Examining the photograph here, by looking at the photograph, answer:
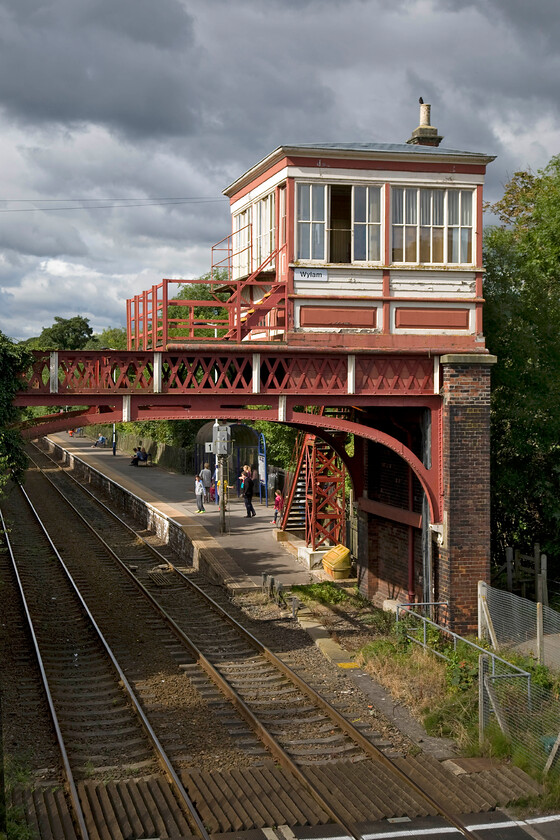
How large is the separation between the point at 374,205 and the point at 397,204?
42 cm

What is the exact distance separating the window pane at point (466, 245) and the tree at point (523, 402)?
2.13 meters

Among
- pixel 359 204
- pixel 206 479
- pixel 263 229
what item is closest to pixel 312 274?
pixel 359 204

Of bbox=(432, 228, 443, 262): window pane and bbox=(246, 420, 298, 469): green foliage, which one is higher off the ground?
bbox=(432, 228, 443, 262): window pane

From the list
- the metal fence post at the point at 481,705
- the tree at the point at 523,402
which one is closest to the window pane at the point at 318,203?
the tree at the point at 523,402

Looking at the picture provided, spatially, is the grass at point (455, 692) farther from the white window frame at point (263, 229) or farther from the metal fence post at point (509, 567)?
the white window frame at point (263, 229)

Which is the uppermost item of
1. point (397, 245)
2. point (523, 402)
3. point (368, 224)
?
point (368, 224)

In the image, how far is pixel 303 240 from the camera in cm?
1573

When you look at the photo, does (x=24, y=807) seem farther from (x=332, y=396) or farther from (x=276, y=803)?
(x=332, y=396)

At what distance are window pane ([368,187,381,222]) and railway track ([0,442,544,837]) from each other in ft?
24.5

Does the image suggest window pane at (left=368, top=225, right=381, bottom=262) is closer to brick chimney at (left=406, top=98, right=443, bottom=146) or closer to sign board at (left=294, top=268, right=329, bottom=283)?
sign board at (left=294, top=268, right=329, bottom=283)

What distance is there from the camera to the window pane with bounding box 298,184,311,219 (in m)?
15.7

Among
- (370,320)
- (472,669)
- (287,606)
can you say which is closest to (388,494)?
(287,606)

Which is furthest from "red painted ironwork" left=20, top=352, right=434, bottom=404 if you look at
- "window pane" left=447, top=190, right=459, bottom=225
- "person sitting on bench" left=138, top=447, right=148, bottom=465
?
"person sitting on bench" left=138, top=447, right=148, bottom=465

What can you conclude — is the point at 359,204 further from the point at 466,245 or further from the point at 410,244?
the point at 466,245
